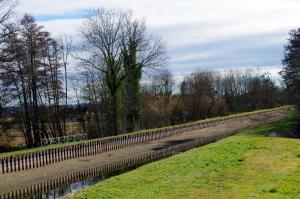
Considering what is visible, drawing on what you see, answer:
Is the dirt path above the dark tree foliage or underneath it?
underneath

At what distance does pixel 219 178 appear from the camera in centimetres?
1927

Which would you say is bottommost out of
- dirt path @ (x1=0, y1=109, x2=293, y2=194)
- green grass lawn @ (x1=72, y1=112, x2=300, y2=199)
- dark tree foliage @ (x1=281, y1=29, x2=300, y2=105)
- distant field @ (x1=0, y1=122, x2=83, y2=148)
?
dirt path @ (x1=0, y1=109, x2=293, y2=194)

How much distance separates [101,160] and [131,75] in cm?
3140

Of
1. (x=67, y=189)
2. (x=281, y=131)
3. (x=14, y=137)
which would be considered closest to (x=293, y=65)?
(x=281, y=131)

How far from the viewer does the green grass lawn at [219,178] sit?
16.4 meters

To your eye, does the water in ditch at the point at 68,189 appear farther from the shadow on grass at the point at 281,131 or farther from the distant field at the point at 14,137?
the distant field at the point at 14,137

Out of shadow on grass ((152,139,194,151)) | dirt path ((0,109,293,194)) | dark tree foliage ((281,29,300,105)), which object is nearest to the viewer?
dirt path ((0,109,293,194))

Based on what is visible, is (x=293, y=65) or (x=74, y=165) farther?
(x=293, y=65)

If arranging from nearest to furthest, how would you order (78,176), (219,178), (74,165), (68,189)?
A: (219,178)
(68,189)
(78,176)
(74,165)

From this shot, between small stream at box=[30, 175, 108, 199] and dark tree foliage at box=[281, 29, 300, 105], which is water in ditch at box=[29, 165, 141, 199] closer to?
small stream at box=[30, 175, 108, 199]

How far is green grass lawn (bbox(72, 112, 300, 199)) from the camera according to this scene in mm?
16391

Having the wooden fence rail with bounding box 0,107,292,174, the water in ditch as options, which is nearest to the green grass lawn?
the water in ditch

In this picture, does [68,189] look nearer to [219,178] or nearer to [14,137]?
[219,178]

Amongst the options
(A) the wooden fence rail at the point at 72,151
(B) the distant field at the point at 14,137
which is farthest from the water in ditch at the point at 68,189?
(B) the distant field at the point at 14,137
